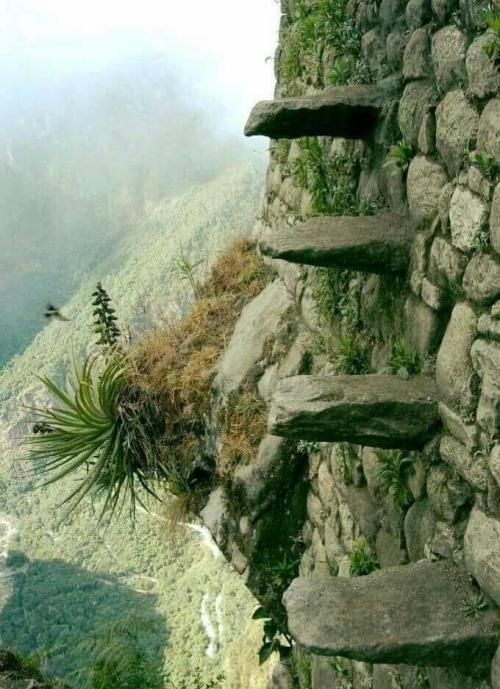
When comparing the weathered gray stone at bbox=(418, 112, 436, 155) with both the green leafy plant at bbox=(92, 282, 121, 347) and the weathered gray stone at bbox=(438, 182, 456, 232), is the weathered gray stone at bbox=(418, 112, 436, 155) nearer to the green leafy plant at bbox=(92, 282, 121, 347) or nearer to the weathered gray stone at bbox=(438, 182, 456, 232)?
the weathered gray stone at bbox=(438, 182, 456, 232)

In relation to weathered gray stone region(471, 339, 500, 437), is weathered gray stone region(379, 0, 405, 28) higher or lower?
higher

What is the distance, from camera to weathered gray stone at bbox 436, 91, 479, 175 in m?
2.01

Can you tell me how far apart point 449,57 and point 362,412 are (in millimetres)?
1106

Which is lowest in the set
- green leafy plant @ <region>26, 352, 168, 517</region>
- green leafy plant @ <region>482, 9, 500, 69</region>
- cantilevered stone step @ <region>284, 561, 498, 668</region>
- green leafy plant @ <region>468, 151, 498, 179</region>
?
green leafy plant @ <region>26, 352, 168, 517</region>

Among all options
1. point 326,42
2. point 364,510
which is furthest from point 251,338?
point 326,42

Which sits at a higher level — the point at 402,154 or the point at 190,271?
the point at 402,154

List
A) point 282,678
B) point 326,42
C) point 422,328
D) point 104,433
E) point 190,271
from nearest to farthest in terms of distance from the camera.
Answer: point 422,328
point 326,42
point 282,678
point 104,433
point 190,271

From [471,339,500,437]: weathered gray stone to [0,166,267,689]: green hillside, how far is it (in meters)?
2.95

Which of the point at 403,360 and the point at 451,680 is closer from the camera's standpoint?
the point at 451,680

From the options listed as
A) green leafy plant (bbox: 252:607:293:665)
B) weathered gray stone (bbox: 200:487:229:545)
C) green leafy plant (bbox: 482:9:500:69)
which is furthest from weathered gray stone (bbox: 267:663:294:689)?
green leafy plant (bbox: 482:9:500:69)

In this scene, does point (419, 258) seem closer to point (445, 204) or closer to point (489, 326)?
point (445, 204)

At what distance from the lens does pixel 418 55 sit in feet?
7.71

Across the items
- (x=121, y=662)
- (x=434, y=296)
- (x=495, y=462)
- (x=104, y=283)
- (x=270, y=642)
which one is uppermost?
(x=434, y=296)

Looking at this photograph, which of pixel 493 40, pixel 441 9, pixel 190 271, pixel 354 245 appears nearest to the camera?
pixel 493 40
